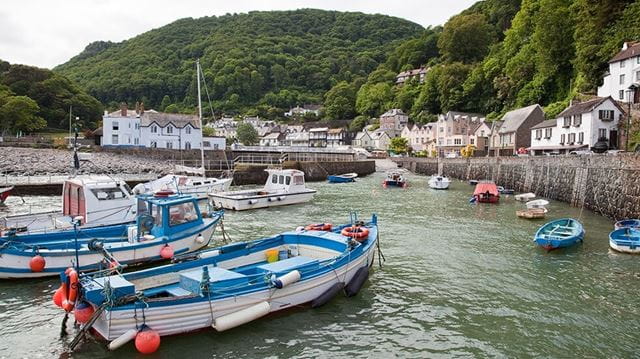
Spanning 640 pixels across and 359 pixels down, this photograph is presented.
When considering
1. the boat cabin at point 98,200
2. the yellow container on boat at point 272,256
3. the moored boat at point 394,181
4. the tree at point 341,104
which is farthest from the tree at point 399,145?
the yellow container on boat at point 272,256

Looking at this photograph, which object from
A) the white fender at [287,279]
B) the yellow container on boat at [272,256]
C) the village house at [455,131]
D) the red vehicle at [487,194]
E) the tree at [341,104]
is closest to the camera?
the white fender at [287,279]

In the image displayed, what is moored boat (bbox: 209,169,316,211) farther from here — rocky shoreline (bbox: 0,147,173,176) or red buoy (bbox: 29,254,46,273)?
rocky shoreline (bbox: 0,147,173,176)

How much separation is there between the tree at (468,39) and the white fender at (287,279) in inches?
4815

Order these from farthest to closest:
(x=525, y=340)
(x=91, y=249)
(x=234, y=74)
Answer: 1. (x=234, y=74)
2. (x=91, y=249)
3. (x=525, y=340)

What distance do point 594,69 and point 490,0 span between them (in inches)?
3439

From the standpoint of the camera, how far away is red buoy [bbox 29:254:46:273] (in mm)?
14203

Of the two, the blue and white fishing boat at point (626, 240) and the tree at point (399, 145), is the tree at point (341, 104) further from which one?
the blue and white fishing boat at point (626, 240)

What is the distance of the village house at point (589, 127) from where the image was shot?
4575 centimetres

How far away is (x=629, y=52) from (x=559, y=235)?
1634 inches

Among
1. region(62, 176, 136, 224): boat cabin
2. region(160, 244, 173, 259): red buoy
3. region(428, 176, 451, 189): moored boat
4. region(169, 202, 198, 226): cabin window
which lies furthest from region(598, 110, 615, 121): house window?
region(160, 244, 173, 259): red buoy

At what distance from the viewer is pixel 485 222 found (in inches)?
1094

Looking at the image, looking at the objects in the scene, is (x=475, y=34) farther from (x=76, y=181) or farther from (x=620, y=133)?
(x=76, y=181)

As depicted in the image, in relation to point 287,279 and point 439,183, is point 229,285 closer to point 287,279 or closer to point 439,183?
point 287,279

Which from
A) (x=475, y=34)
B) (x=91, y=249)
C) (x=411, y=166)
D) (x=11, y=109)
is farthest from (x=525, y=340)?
(x=475, y=34)
